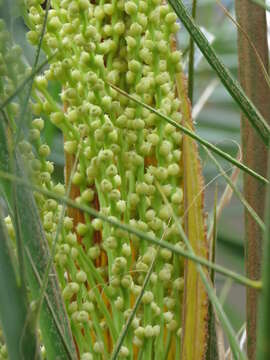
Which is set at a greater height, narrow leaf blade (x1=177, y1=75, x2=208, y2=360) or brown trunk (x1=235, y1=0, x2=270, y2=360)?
brown trunk (x1=235, y1=0, x2=270, y2=360)

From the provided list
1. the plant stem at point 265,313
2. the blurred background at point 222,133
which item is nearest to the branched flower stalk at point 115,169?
the plant stem at point 265,313

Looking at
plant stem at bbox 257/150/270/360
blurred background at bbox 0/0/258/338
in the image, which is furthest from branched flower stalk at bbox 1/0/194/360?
blurred background at bbox 0/0/258/338

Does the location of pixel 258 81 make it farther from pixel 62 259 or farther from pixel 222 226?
pixel 222 226

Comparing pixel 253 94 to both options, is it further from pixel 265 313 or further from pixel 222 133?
pixel 222 133

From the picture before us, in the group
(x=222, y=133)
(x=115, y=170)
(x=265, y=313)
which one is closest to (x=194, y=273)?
(x=115, y=170)

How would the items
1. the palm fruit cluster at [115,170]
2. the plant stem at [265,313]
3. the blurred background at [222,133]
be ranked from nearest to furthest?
1. the plant stem at [265,313]
2. the palm fruit cluster at [115,170]
3. the blurred background at [222,133]

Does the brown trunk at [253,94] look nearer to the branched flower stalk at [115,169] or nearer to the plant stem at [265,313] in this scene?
the branched flower stalk at [115,169]

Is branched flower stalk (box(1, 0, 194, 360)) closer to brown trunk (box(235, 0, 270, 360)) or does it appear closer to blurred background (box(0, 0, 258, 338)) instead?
brown trunk (box(235, 0, 270, 360))

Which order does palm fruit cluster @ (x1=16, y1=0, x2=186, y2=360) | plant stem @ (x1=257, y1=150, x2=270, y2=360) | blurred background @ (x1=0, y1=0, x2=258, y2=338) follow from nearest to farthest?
1. plant stem @ (x1=257, y1=150, x2=270, y2=360)
2. palm fruit cluster @ (x1=16, y1=0, x2=186, y2=360)
3. blurred background @ (x1=0, y1=0, x2=258, y2=338)

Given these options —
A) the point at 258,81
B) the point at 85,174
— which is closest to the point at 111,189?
the point at 85,174
